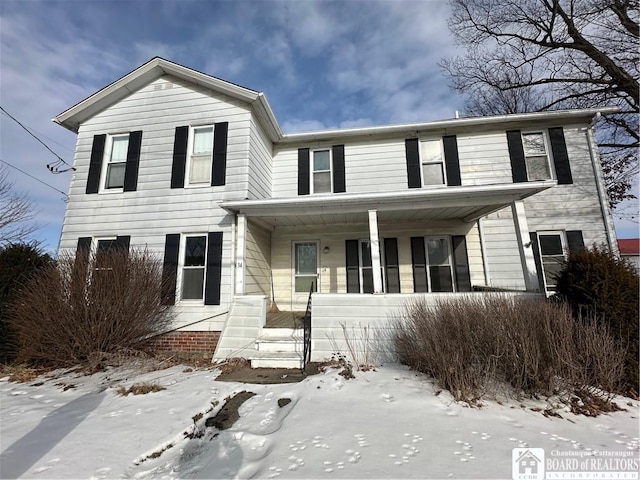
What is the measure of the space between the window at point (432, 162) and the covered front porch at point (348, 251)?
4.22 ft

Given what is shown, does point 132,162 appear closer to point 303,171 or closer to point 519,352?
point 303,171

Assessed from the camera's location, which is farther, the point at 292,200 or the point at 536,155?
the point at 536,155

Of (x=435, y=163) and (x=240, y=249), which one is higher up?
(x=435, y=163)

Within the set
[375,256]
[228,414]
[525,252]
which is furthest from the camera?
[375,256]

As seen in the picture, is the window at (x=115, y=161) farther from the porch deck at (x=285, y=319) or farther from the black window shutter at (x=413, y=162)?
the black window shutter at (x=413, y=162)

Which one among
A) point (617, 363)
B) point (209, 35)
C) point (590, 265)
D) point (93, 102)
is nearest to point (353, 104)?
point (209, 35)

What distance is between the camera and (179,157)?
806cm

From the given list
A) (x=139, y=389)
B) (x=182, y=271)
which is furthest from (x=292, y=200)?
(x=139, y=389)

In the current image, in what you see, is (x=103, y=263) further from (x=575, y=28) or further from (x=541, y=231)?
(x=575, y=28)

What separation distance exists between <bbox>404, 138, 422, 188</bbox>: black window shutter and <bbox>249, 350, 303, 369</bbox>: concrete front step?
5.95 metres

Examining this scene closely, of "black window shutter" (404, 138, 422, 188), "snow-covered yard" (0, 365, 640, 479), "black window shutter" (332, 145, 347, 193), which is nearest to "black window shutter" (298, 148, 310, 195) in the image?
"black window shutter" (332, 145, 347, 193)

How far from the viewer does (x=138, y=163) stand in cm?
829

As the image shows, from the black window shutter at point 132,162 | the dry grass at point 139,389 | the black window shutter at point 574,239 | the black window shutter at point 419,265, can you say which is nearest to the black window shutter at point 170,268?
the black window shutter at point 132,162

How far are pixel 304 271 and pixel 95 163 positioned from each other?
7.05m
